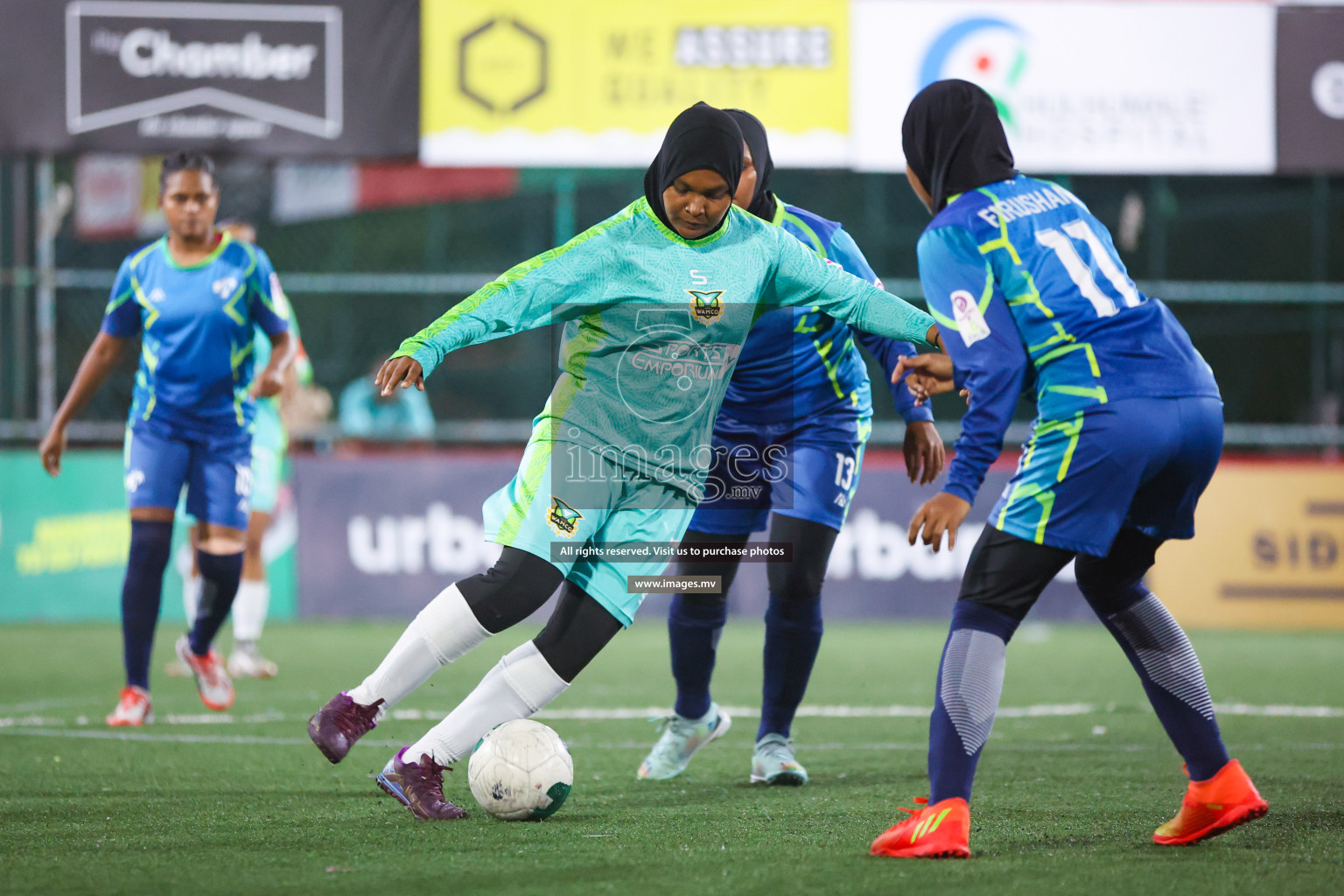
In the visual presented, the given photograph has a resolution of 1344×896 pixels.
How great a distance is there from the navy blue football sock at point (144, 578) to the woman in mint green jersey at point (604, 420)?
2.78 meters

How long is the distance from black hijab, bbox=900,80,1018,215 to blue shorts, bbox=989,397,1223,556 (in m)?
0.68

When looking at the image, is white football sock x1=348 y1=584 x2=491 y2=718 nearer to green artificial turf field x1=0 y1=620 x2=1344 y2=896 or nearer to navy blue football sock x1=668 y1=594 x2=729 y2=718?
green artificial turf field x1=0 y1=620 x2=1344 y2=896

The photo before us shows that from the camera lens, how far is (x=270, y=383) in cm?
695

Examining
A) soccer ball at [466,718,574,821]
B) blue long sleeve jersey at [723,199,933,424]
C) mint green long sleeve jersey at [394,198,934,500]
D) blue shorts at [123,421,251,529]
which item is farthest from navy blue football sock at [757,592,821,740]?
blue shorts at [123,421,251,529]

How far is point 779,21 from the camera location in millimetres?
13195

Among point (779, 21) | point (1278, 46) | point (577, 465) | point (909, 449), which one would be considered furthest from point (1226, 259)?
point (577, 465)

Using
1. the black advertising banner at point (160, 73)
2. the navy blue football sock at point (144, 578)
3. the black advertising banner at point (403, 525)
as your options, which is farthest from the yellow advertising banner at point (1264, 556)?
the navy blue football sock at point (144, 578)

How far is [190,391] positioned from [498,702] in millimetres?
3288

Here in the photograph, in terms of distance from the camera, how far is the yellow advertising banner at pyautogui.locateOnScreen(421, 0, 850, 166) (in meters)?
13.0

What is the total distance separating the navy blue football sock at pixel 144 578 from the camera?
6730 millimetres

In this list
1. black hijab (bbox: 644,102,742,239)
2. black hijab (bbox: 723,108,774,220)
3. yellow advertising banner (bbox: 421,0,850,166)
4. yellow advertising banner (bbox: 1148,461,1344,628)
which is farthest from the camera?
yellow advertising banner (bbox: 421,0,850,166)

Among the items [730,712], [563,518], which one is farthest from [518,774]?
[730,712]

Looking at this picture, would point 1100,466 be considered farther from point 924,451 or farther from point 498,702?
point 498,702

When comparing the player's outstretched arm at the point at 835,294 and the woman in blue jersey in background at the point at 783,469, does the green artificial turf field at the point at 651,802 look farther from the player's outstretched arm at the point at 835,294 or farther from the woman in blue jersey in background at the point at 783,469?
the player's outstretched arm at the point at 835,294
